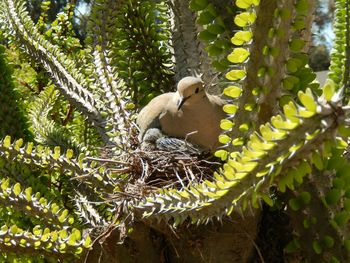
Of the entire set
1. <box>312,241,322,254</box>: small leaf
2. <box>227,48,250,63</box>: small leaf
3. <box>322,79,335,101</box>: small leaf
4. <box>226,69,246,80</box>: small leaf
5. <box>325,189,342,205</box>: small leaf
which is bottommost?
<box>312,241,322,254</box>: small leaf

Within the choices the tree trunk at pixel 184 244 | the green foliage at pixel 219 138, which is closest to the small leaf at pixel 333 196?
the green foliage at pixel 219 138

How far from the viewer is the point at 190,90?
136cm

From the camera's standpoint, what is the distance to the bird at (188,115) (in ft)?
4.50

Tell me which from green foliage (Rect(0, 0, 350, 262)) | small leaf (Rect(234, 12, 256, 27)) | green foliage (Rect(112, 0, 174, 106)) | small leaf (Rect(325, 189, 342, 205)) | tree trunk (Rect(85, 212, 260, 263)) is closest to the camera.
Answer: green foliage (Rect(0, 0, 350, 262))

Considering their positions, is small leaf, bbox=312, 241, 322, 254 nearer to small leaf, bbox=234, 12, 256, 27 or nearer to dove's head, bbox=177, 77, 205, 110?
small leaf, bbox=234, 12, 256, 27

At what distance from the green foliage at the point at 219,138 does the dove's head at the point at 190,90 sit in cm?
9

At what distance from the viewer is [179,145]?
1354mm

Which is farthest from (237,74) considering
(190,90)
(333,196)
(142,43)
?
(142,43)

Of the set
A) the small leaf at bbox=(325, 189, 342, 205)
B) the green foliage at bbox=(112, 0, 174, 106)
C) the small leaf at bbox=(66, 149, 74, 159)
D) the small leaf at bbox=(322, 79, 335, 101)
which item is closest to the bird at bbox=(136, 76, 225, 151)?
the green foliage at bbox=(112, 0, 174, 106)

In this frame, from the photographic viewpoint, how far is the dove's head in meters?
1.35

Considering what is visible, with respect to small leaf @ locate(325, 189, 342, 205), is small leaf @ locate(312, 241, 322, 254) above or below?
below

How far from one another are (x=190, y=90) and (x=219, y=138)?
513mm

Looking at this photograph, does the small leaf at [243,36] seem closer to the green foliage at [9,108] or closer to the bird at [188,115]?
the bird at [188,115]

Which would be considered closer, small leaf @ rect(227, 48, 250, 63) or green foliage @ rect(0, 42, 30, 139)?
small leaf @ rect(227, 48, 250, 63)
